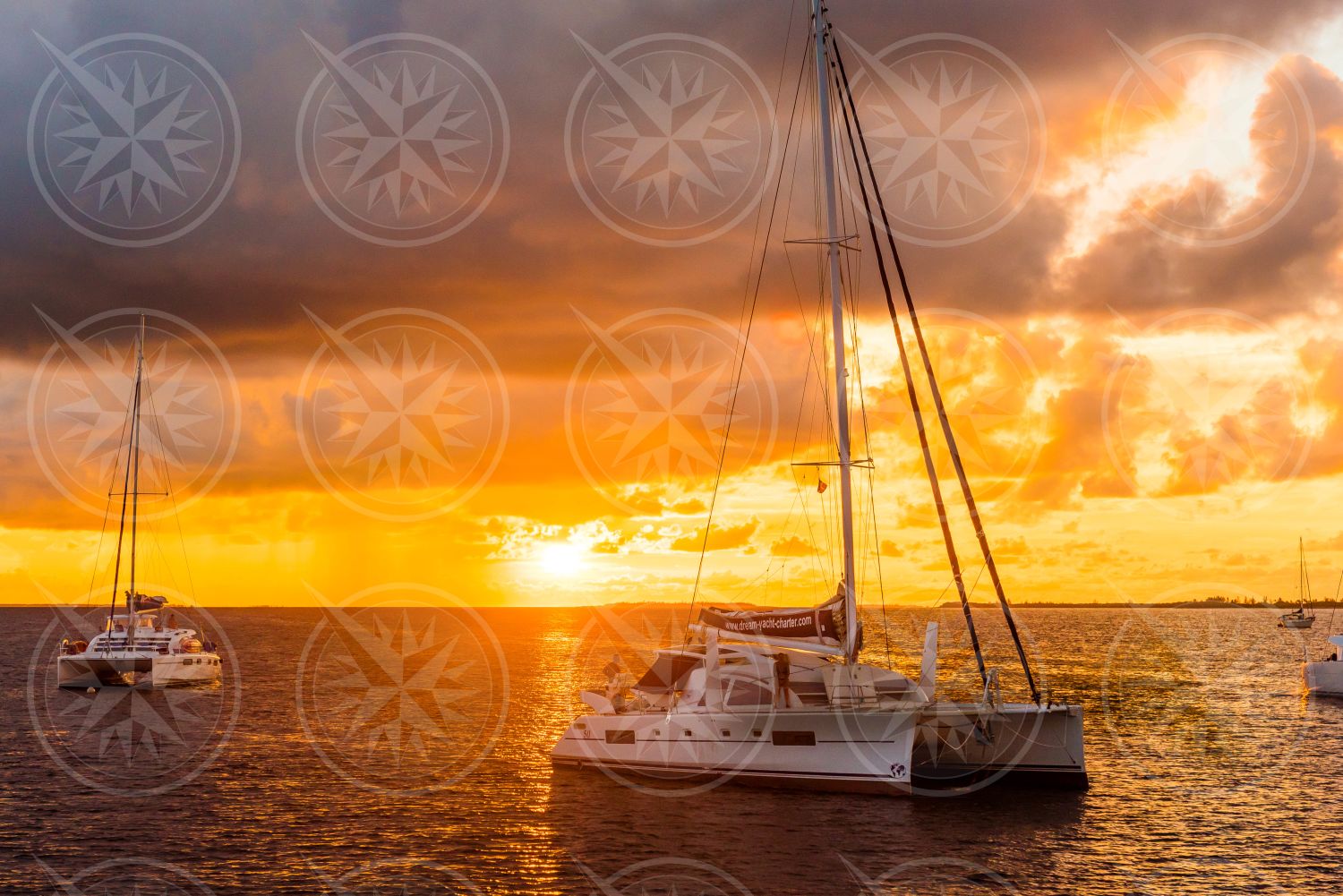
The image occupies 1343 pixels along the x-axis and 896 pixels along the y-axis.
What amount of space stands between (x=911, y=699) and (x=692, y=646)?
895 centimetres

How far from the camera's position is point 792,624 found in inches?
1508

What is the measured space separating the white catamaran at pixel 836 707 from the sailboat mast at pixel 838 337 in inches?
1.7

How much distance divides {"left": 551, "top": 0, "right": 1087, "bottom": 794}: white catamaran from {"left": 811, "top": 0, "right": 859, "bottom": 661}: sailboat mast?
0.04 metres

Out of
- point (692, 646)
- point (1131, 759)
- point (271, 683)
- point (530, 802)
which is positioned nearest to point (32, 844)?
point (530, 802)

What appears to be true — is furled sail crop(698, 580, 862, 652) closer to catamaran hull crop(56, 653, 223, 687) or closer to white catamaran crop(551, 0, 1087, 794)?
white catamaran crop(551, 0, 1087, 794)

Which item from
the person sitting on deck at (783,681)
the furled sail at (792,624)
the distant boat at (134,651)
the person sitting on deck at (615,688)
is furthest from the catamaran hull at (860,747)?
the distant boat at (134,651)

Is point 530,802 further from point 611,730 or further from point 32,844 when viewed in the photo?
point 32,844

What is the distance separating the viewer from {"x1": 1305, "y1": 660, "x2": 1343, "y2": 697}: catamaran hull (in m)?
78.3

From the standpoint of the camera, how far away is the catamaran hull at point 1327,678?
78.3 m

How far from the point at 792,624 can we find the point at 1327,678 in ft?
193

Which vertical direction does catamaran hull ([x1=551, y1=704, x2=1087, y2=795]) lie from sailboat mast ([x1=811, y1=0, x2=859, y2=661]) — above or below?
below

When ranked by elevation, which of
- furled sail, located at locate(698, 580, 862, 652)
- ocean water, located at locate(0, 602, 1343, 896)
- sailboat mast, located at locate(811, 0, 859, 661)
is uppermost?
sailboat mast, located at locate(811, 0, 859, 661)

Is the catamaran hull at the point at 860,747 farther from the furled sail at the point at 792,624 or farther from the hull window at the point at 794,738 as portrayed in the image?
the furled sail at the point at 792,624

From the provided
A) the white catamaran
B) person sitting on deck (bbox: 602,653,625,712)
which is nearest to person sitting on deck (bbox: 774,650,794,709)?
the white catamaran
